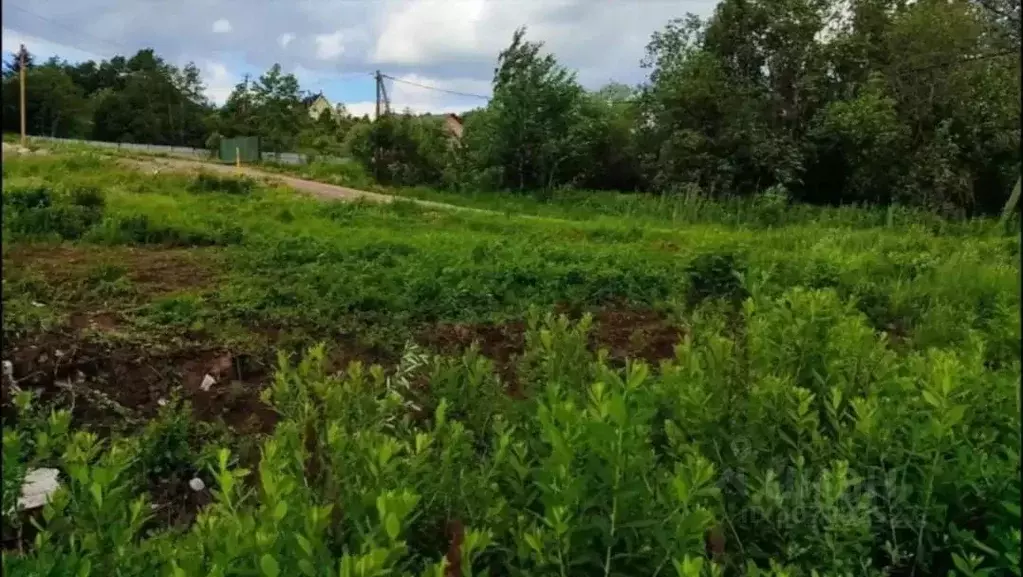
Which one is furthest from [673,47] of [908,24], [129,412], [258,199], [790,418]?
[790,418]

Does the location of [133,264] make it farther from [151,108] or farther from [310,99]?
[310,99]

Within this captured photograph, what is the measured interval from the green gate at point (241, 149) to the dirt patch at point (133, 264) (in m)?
15.5

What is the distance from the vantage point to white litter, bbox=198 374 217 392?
164 inches

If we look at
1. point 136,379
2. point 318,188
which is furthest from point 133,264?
point 318,188

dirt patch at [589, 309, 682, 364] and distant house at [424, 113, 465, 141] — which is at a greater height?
distant house at [424, 113, 465, 141]

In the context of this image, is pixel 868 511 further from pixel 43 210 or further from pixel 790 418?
pixel 43 210

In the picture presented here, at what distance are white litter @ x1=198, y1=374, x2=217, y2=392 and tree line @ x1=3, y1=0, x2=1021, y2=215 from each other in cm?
1167

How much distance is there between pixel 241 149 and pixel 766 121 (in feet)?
44.5

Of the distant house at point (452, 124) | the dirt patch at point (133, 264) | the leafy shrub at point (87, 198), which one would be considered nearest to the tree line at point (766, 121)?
the distant house at point (452, 124)

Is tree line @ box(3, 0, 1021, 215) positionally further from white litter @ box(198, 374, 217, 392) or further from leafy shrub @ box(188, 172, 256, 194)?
white litter @ box(198, 374, 217, 392)

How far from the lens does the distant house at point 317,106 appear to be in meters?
28.8

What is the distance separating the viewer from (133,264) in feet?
22.7

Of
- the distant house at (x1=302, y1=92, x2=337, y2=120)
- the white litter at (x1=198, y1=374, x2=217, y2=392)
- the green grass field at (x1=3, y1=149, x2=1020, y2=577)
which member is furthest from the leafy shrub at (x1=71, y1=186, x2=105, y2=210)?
the distant house at (x1=302, y1=92, x2=337, y2=120)

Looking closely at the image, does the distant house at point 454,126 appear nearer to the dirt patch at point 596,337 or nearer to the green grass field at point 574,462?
the dirt patch at point 596,337
